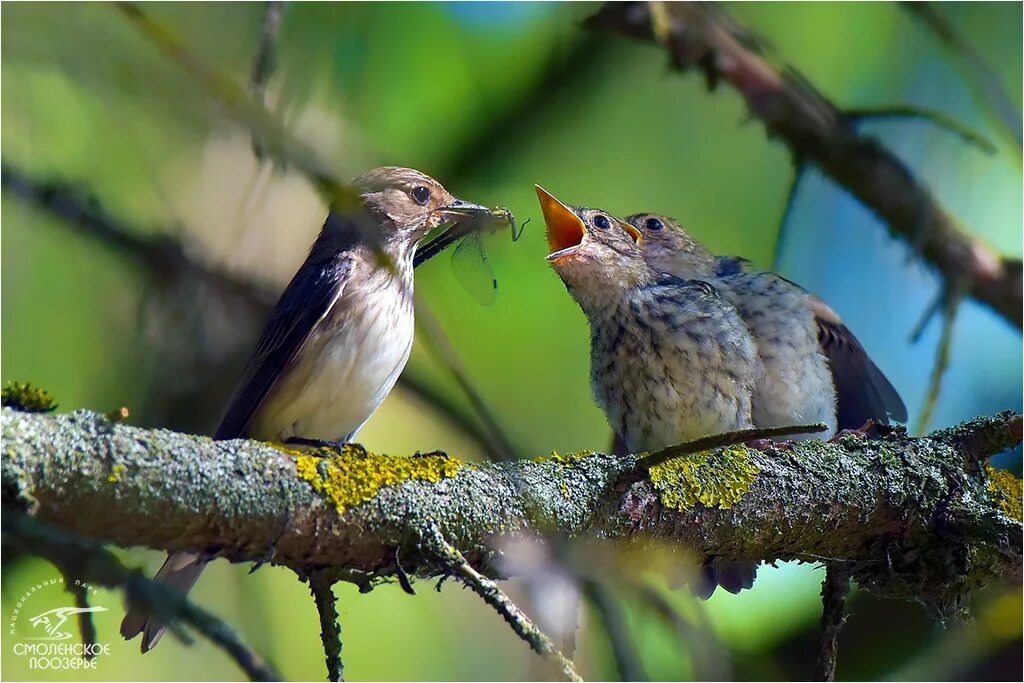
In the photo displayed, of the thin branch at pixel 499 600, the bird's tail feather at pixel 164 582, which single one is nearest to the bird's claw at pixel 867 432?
the thin branch at pixel 499 600

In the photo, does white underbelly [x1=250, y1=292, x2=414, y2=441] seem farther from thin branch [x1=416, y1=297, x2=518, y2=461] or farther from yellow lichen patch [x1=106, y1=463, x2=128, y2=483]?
yellow lichen patch [x1=106, y1=463, x2=128, y2=483]

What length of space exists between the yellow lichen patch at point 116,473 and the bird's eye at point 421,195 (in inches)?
83.9

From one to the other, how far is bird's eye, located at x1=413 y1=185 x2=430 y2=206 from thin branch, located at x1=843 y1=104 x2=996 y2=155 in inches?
64.2

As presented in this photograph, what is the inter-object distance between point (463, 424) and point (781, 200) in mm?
1672

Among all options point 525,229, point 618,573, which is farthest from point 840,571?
point 525,229

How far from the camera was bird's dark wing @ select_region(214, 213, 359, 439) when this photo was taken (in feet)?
11.3

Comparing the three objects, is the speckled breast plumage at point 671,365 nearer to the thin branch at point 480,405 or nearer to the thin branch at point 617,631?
the thin branch at point 480,405

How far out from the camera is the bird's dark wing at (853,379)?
4.72 metres

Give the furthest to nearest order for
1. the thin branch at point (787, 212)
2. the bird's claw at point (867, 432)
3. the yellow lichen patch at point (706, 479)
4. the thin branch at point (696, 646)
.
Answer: the thin branch at point (787, 212) → the bird's claw at point (867, 432) → the yellow lichen patch at point (706, 479) → the thin branch at point (696, 646)

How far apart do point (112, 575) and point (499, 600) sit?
82cm

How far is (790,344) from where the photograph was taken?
435 cm

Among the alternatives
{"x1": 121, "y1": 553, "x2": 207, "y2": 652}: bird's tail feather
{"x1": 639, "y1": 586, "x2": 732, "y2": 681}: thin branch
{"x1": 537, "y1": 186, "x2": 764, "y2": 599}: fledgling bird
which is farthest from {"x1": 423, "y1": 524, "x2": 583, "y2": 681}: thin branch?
{"x1": 537, "y1": 186, "x2": 764, "y2": 599}: fledgling bird

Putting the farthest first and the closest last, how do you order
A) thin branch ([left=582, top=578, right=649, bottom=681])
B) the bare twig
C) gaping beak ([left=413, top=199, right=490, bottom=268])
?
gaping beak ([left=413, top=199, right=490, bottom=268])
thin branch ([left=582, top=578, right=649, bottom=681])
the bare twig

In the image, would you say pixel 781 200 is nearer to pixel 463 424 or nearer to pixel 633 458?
pixel 463 424
